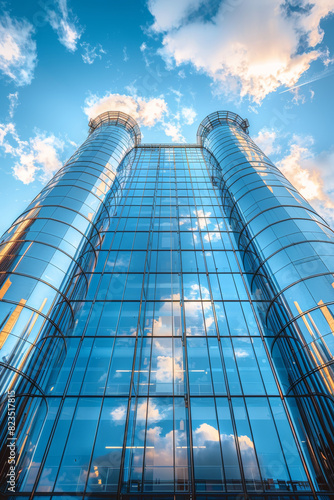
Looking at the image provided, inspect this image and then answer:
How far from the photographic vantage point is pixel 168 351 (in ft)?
48.9

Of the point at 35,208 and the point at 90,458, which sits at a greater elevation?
the point at 35,208

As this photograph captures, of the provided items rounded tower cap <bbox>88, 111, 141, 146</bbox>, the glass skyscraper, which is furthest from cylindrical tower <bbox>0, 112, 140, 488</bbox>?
rounded tower cap <bbox>88, 111, 141, 146</bbox>

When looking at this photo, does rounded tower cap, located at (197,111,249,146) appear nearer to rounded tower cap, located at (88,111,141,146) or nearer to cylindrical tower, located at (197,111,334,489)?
rounded tower cap, located at (88,111,141,146)

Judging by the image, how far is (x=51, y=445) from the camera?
37.8ft

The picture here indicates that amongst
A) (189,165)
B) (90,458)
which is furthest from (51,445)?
(189,165)

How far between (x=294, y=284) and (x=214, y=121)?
112ft

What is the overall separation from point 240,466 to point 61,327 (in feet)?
36.4

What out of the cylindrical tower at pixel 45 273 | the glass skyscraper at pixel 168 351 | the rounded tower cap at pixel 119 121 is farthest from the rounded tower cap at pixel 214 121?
the cylindrical tower at pixel 45 273

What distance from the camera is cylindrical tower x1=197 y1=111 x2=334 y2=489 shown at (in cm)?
1157

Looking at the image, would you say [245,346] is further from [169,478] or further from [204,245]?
[204,245]

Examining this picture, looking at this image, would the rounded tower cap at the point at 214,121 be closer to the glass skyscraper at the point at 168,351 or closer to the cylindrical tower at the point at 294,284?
A: the cylindrical tower at the point at 294,284

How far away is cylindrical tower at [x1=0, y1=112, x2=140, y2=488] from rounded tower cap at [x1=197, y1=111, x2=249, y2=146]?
73.3 feet

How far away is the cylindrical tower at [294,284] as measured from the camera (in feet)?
38.0

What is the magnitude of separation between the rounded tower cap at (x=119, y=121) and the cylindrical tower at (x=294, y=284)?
2236 cm
